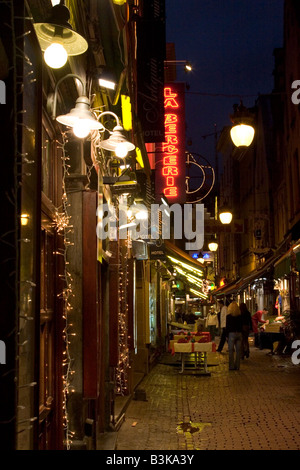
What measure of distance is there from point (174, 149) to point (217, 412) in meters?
10.4

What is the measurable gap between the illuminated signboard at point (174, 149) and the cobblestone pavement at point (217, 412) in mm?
5864

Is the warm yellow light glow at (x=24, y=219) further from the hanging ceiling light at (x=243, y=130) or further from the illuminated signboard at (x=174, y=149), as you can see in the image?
the illuminated signboard at (x=174, y=149)

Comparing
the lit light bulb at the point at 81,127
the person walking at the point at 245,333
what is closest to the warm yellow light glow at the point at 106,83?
the lit light bulb at the point at 81,127

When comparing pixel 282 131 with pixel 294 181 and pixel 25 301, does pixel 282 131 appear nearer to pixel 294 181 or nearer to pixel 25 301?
pixel 294 181

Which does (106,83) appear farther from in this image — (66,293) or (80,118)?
(66,293)

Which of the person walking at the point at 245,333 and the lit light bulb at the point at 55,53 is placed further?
the person walking at the point at 245,333

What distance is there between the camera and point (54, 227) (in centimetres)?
598

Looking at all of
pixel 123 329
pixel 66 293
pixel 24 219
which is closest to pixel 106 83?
pixel 66 293

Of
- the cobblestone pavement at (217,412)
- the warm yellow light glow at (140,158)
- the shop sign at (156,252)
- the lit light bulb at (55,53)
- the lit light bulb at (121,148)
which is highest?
the warm yellow light glow at (140,158)

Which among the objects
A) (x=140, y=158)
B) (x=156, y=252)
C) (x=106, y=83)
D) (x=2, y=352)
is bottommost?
(x=2, y=352)

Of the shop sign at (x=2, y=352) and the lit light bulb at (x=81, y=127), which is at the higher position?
the lit light bulb at (x=81, y=127)

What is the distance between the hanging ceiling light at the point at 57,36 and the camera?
4.21m

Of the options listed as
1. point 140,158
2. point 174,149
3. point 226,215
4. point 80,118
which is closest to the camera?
point 80,118

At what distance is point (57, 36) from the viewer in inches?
171
